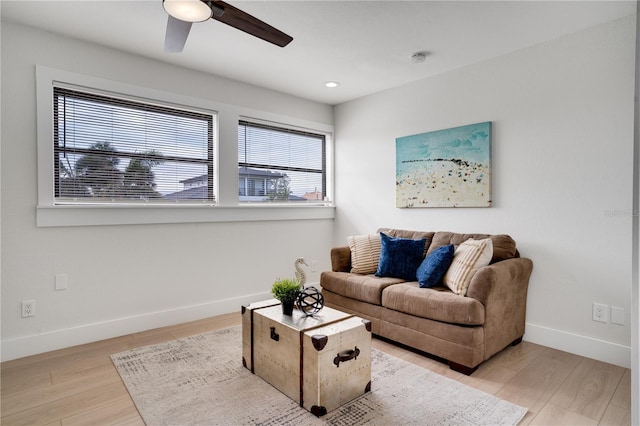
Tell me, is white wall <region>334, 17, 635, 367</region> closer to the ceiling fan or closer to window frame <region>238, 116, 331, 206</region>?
window frame <region>238, 116, 331, 206</region>

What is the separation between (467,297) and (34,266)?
3.22m

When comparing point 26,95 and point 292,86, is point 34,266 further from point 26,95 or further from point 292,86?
point 292,86

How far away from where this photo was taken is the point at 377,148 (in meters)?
4.18

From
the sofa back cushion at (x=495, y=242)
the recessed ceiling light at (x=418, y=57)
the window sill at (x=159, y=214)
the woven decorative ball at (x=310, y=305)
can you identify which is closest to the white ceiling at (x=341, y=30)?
the recessed ceiling light at (x=418, y=57)

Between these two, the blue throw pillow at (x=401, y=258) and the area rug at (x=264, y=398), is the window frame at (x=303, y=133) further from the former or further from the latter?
the area rug at (x=264, y=398)

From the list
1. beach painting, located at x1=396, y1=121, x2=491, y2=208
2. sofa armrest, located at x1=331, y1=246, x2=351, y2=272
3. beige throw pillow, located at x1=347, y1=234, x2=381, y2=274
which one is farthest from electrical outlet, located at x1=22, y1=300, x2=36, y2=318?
beach painting, located at x1=396, y1=121, x2=491, y2=208

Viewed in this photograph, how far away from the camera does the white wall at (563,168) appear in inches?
98.9

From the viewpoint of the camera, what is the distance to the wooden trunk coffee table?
186cm

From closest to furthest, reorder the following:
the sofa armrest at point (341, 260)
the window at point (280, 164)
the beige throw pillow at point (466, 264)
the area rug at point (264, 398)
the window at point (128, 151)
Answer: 1. the area rug at point (264, 398)
2. the beige throw pillow at point (466, 264)
3. the window at point (128, 151)
4. the sofa armrest at point (341, 260)
5. the window at point (280, 164)

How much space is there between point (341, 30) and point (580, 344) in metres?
3.01

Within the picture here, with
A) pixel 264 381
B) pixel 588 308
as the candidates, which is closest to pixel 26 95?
pixel 264 381

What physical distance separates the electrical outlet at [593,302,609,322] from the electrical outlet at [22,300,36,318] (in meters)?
4.23

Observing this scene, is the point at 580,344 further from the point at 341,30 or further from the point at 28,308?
the point at 28,308

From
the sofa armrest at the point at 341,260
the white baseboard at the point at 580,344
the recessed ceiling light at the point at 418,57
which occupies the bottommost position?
the white baseboard at the point at 580,344
